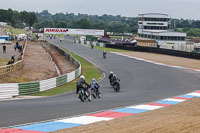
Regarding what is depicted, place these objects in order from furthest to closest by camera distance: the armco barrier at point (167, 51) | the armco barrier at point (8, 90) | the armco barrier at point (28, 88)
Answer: the armco barrier at point (167, 51) < the armco barrier at point (28, 88) < the armco barrier at point (8, 90)

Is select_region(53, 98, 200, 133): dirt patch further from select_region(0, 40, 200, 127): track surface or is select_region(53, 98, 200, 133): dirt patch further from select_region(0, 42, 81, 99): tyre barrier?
select_region(0, 42, 81, 99): tyre barrier

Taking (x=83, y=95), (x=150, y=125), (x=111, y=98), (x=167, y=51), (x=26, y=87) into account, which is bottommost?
(x=111, y=98)

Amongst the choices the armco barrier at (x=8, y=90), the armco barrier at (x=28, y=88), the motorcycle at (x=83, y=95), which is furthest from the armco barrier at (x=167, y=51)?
the motorcycle at (x=83, y=95)

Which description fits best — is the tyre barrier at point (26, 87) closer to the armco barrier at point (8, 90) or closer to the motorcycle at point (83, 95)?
the armco barrier at point (8, 90)

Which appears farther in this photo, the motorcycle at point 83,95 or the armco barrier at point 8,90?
the armco barrier at point 8,90

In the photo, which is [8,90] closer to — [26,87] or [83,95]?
[26,87]

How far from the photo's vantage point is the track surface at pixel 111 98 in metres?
14.9

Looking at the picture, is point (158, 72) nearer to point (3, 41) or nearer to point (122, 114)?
point (122, 114)

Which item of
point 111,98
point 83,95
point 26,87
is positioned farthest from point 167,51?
point 83,95

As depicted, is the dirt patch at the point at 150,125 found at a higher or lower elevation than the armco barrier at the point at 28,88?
higher

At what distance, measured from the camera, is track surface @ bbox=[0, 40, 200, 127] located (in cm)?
1486

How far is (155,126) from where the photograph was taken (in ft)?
40.6

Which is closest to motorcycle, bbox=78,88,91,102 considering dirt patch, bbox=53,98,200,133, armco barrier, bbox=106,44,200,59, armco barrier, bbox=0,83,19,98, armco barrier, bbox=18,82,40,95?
dirt patch, bbox=53,98,200,133

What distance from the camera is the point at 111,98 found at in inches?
873
